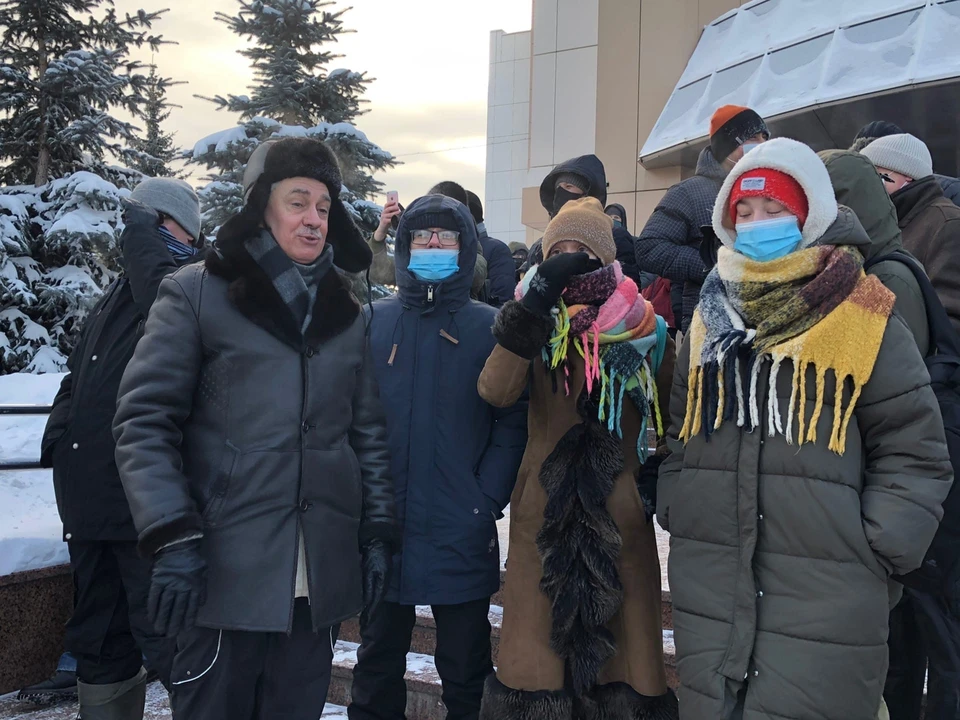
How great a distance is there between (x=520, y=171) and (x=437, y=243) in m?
30.4

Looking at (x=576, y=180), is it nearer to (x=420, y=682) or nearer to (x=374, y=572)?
(x=374, y=572)

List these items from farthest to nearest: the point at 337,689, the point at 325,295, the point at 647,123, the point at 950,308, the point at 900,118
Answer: the point at 647,123 < the point at 900,118 < the point at 337,689 < the point at 950,308 < the point at 325,295

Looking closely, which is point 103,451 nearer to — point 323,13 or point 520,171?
point 323,13

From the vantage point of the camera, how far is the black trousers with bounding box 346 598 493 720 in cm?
297

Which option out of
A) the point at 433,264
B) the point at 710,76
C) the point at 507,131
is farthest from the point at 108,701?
the point at 507,131

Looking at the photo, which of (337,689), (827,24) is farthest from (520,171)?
(337,689)

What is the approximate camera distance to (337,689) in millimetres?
3896

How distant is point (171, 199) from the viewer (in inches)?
138

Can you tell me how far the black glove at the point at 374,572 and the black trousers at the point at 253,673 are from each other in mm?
152

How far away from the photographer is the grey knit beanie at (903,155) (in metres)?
3.03

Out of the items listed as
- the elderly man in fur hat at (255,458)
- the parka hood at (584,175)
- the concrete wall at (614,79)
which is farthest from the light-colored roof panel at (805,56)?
the elderly man in fur hat at (255,458)

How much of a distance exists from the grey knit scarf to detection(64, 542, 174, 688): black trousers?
1463 millimetres

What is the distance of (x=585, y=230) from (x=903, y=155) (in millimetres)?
1308

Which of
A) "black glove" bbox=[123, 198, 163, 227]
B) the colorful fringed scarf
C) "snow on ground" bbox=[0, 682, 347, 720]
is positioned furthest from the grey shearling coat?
"snow on ground" bbox=[0, 682, 347, 720]
